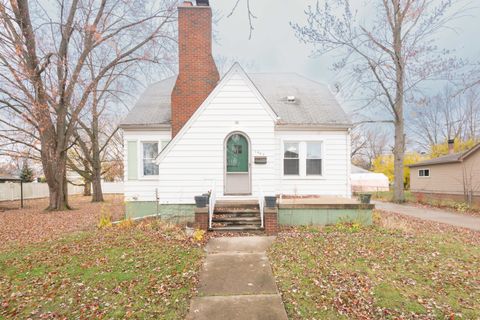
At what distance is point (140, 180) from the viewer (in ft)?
37.3

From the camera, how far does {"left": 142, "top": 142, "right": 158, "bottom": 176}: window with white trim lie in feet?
37.9

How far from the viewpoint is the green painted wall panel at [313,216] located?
8.35 m

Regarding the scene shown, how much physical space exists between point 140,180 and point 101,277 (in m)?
7.08

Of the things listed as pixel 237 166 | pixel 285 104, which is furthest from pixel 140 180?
pixel 285 104

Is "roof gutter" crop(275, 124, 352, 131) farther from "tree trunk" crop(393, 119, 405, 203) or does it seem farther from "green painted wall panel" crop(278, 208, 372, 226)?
"tree trunk" crop(393, 119, 405, 203)

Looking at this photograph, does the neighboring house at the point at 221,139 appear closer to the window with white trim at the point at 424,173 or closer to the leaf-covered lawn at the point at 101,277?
the leaf-covered lawn at the point at 101,277

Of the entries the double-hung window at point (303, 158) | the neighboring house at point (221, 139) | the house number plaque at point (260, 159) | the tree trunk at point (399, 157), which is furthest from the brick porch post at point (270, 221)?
the tree trunk at point (399, 157)

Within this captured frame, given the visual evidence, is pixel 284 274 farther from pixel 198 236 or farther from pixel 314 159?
pixel 314 159

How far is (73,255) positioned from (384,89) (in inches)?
737

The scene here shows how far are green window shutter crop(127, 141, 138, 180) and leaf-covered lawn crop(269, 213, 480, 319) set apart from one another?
7.69 meters

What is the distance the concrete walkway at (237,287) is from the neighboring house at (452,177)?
56.3 ft

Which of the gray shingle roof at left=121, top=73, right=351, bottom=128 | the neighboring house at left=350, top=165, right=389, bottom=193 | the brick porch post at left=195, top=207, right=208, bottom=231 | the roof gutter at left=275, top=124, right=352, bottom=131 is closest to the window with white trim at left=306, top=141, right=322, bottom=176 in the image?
the roof gutter at left=275, top=124, right=352, bottom=131

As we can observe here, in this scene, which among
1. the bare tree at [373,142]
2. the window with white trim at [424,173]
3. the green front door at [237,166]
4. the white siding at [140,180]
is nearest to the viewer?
the green front door at [237,166]

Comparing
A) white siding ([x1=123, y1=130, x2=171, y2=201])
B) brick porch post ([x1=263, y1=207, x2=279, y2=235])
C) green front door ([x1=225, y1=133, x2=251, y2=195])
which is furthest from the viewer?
white siding ([x1=123, y1=130, x2=171, y2=201])
